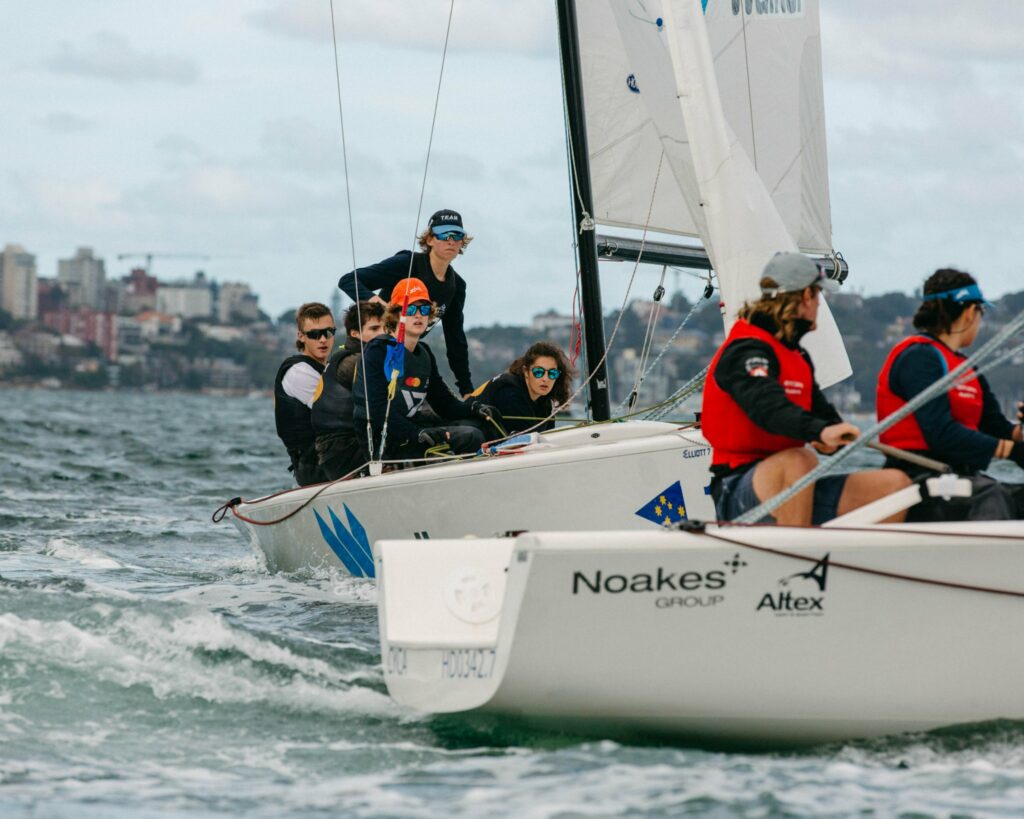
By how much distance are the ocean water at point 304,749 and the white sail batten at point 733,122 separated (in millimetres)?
2668

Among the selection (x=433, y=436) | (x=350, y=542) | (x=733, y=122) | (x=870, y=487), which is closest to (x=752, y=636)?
(x=870, y=487)

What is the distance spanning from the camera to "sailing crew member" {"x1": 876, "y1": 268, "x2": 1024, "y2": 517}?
4.52 metres

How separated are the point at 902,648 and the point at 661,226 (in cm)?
441

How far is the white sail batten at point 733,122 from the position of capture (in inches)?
324

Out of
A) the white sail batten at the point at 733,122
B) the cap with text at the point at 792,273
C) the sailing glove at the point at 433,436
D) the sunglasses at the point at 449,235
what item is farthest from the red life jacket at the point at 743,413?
the white sail batten at the point at 733,122

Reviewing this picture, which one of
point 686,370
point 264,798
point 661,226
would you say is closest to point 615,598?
point 264,798

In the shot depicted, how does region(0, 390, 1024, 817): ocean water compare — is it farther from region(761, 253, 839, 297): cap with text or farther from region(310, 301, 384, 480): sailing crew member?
region(761, 253, 839, 297): cap with text

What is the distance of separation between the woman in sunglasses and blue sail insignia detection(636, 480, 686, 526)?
41.1 inches

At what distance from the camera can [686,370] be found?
56594 mm

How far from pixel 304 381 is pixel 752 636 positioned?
14.1ft

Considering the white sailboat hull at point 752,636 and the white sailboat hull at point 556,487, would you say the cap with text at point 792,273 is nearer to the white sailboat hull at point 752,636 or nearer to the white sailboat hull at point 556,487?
the white sailboat hull at point 752,636

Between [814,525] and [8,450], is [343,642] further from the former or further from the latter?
[8,450]

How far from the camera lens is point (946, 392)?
15.0 ft

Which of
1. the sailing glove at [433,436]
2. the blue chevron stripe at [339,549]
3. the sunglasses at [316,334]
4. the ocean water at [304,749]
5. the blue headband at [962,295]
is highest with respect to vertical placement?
the blue headband at [962,295]
